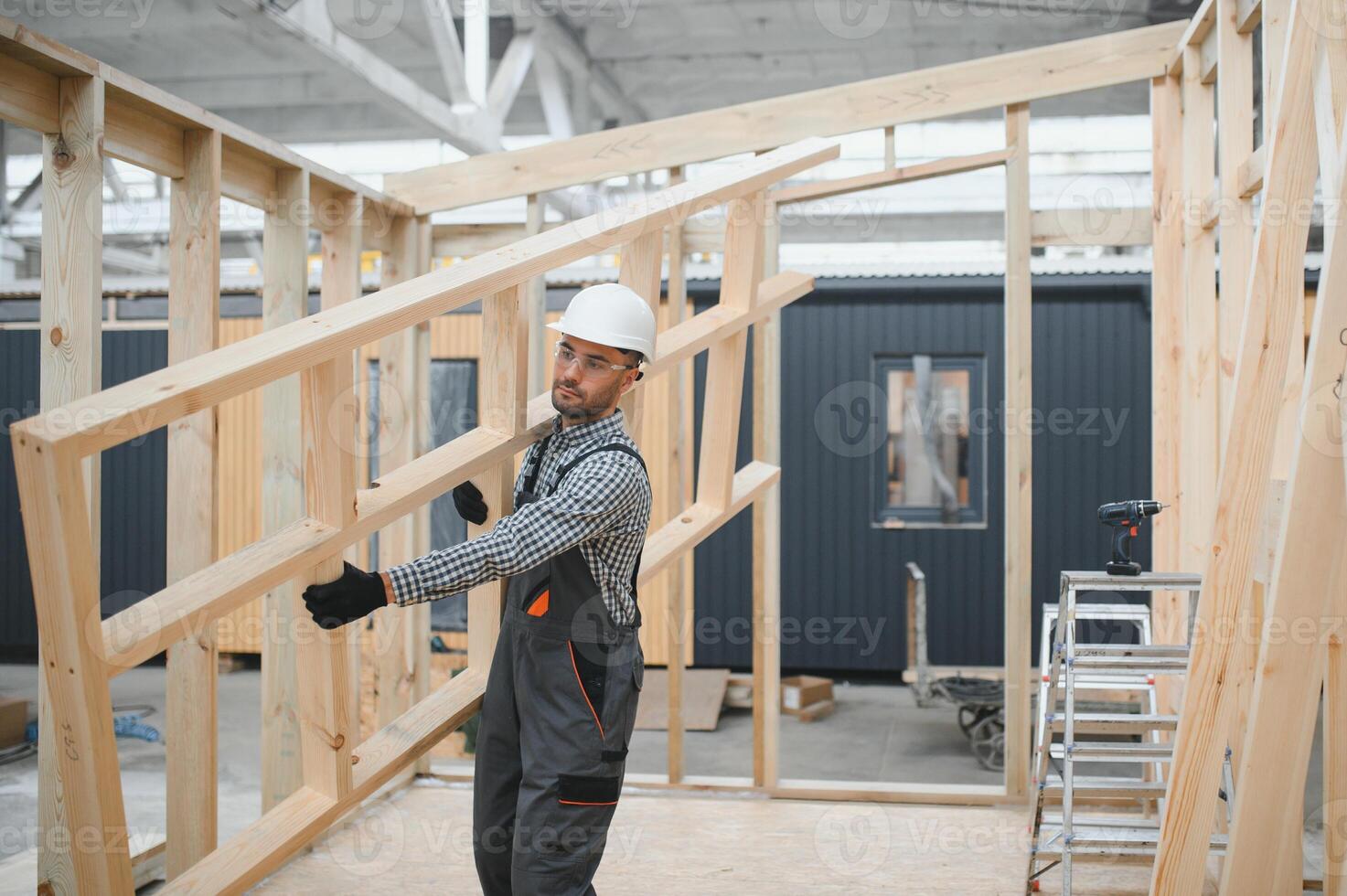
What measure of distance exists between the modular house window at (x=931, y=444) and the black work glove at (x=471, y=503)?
6.40 m

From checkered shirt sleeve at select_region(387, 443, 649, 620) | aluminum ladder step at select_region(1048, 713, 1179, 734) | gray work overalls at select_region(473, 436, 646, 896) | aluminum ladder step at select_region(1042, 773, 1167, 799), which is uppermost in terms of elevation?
checkered shirt sleeve at select_region(387, 443, 649, 620)

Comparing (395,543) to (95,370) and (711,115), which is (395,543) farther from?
(711,115)

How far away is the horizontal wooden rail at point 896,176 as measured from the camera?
447 centimetres

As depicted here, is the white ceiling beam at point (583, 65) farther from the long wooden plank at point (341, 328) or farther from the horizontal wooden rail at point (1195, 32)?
the long wooden plank at point (341, 328)

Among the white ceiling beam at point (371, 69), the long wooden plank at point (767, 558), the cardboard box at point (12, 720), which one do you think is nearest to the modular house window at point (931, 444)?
the white ceiling beam at point (371, 69)

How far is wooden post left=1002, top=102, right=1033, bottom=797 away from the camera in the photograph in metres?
4.43

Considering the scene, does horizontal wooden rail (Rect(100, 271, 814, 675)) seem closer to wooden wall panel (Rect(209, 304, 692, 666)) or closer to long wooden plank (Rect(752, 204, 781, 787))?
long wooden plank (Rect(752, 204, 781, 787))

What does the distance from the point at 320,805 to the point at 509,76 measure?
6.29 metres

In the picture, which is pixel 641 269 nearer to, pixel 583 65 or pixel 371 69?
pixel 371 69

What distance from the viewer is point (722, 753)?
23.6 ft

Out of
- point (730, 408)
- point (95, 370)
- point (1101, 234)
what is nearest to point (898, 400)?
point (1101, 234)

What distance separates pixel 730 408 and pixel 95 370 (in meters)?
1.73

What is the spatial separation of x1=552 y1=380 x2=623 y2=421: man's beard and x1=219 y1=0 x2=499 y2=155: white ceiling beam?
12.9ft

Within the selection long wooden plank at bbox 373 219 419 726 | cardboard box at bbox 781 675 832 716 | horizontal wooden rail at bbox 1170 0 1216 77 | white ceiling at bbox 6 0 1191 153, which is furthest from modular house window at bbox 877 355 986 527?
long wooden plank at bbox 373 219 419 726
